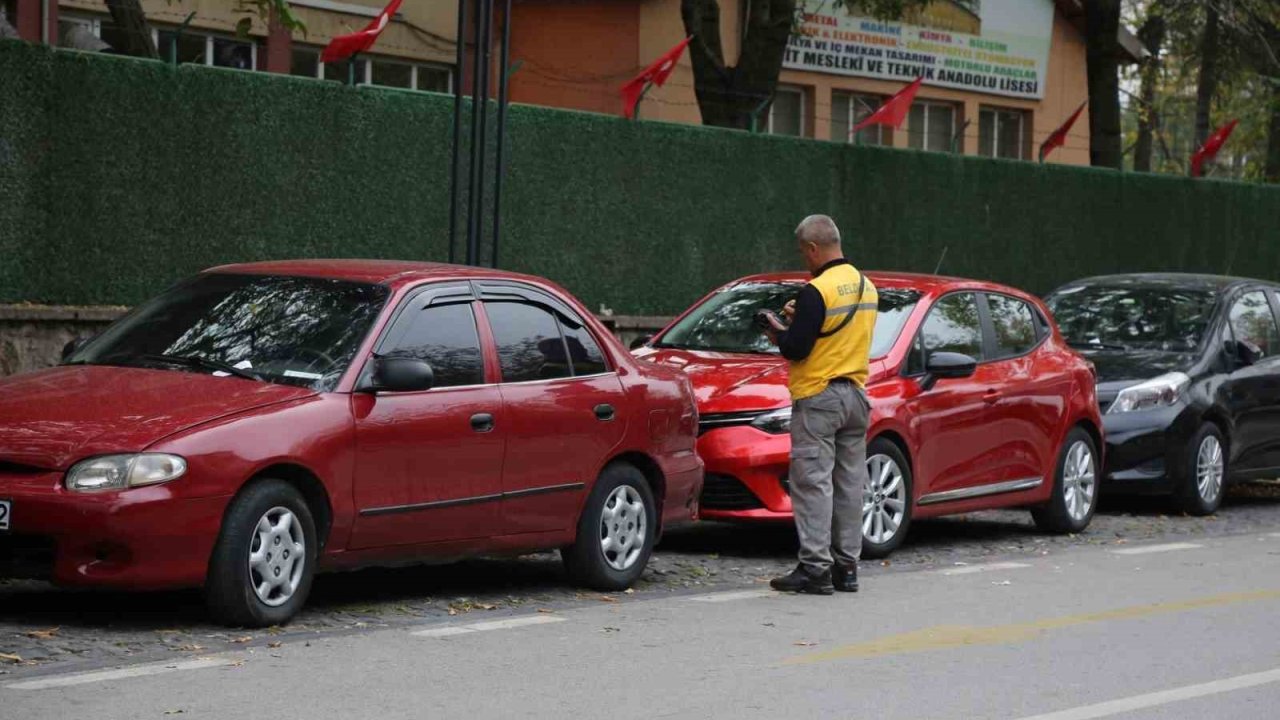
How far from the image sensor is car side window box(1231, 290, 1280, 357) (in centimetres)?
1694

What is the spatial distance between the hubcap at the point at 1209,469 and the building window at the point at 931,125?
1725cm

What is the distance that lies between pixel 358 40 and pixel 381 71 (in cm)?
1072

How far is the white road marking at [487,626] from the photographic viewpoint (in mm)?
9086

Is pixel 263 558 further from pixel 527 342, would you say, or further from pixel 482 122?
pixel 482 122

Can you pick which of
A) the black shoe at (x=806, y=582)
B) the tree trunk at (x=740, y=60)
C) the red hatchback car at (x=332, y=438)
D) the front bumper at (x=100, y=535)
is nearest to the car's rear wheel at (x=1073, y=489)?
the black shoe at (x=806, y=582)

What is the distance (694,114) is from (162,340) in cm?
1981

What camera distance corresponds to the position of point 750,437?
39.7ft

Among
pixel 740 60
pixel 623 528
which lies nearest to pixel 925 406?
pixel 623 528

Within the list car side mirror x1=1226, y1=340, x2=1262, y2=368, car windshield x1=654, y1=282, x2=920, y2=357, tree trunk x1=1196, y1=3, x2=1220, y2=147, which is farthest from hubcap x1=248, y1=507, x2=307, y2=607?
tree trunk x1=1196, y1=3, x2=1220, y2=147

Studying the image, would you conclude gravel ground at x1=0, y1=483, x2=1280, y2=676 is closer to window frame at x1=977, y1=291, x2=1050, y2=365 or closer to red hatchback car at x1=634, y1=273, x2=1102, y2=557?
red hatchback car at x1=634, y1=273, x2=1102, y2=557

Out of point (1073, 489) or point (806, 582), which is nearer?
point (806, 582)

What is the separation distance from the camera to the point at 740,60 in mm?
21391

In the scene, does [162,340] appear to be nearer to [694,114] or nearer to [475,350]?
[475,350]

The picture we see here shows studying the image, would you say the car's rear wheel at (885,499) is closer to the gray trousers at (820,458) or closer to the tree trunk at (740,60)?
the gray trousers at (820,458)
